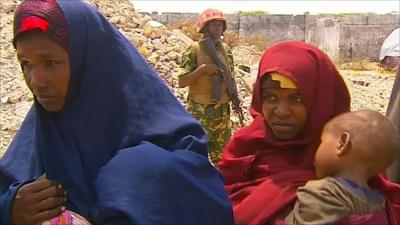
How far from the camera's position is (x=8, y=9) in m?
11.6

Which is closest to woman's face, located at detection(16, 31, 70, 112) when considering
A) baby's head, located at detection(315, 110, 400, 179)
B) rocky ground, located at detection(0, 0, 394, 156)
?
baby's head, located at detection(315, 110, 400, 179)

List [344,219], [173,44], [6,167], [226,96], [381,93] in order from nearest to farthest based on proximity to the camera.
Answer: [344,219]
[6,167]
[226,96]
[173,44]
[381,93]

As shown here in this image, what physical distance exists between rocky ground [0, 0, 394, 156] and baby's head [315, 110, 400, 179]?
614 cm

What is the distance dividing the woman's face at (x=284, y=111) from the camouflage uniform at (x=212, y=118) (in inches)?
139

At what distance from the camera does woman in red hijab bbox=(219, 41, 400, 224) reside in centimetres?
178

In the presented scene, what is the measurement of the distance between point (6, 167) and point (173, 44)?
345 inches

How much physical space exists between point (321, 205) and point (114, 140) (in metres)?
0.55

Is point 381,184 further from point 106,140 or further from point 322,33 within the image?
point 322,33

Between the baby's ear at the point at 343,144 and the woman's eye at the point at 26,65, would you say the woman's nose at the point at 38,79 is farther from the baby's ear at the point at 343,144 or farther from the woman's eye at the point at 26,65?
the baby's ear at the point at 343,144

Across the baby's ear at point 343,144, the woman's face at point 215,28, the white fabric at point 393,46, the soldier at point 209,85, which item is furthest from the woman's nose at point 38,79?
the white fabric at point 393,46

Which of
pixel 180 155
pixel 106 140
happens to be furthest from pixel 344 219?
pixel 106 140

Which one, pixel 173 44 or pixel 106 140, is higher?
pixel 106 140

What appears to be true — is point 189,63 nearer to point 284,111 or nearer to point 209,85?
point 209,85

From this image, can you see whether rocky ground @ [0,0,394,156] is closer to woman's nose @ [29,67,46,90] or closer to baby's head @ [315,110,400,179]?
woman's nose @ [29,67,46,90]
